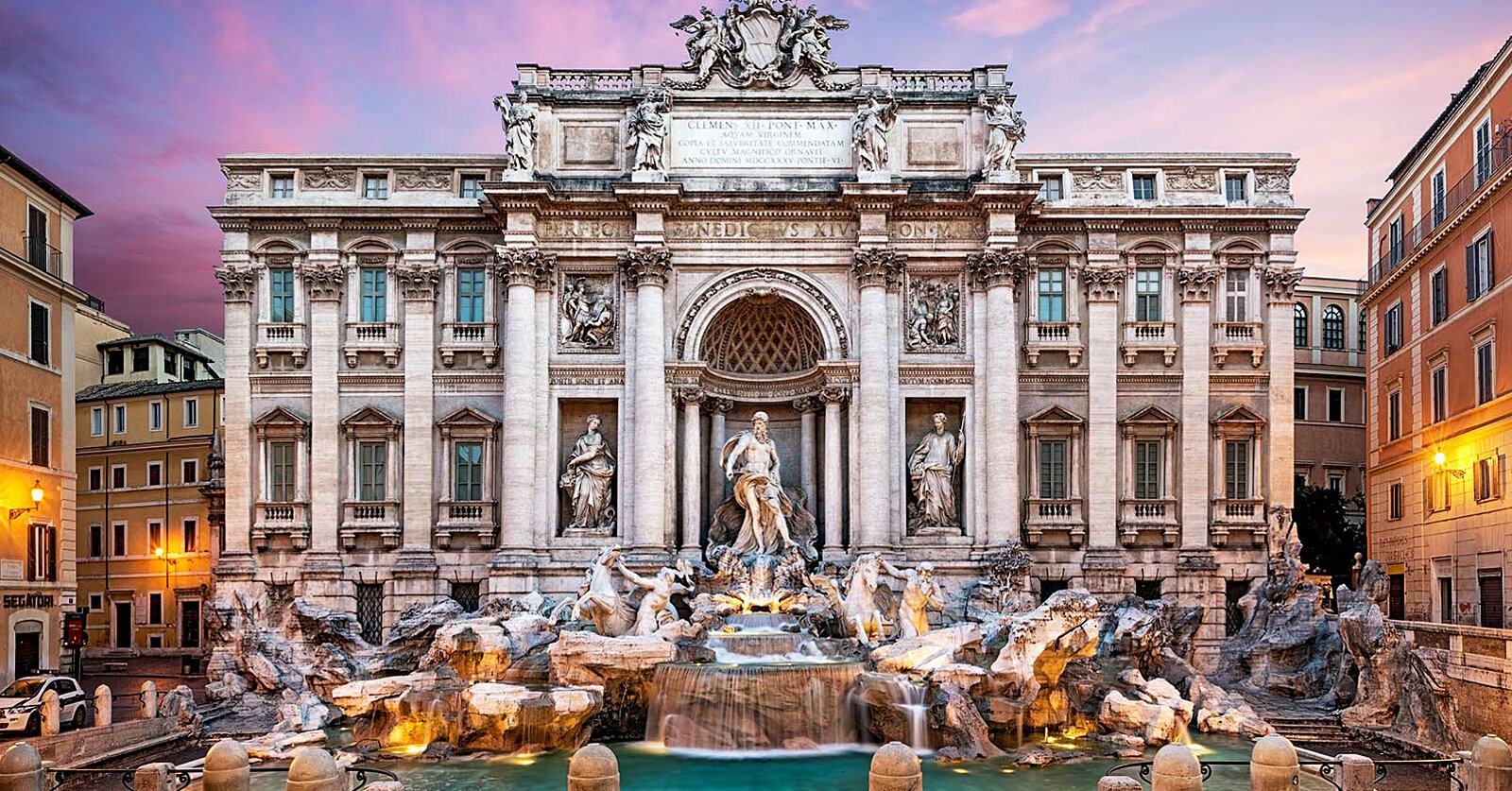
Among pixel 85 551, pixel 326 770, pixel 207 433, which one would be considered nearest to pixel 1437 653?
pixel 326 770

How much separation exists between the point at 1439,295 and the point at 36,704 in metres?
35.6

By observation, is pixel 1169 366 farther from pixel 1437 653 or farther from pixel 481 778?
pixel 481 778

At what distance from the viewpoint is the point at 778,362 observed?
107 feet

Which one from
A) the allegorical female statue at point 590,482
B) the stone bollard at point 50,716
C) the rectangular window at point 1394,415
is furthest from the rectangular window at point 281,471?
the rectangular window at point 1394,415

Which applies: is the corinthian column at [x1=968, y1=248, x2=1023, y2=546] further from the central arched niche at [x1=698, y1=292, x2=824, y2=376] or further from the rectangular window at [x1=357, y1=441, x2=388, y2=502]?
the rectangular window at [x1=357, y1=441, x2=388, y2=502]

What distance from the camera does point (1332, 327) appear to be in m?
51.2

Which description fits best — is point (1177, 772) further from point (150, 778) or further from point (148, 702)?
point (148, 702)

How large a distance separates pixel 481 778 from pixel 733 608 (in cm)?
849

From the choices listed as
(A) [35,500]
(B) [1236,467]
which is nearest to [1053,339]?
(B) [1236,467]

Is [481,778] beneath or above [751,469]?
beneath

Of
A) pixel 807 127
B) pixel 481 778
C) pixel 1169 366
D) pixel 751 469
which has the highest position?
pixel 807 127

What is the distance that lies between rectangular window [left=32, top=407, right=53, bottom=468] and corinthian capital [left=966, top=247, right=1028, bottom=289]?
983 inches

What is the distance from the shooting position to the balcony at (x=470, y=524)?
30.8m

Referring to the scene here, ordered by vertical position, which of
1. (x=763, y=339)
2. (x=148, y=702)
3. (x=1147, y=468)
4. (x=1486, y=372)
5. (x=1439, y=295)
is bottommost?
(x=148, y=702)
